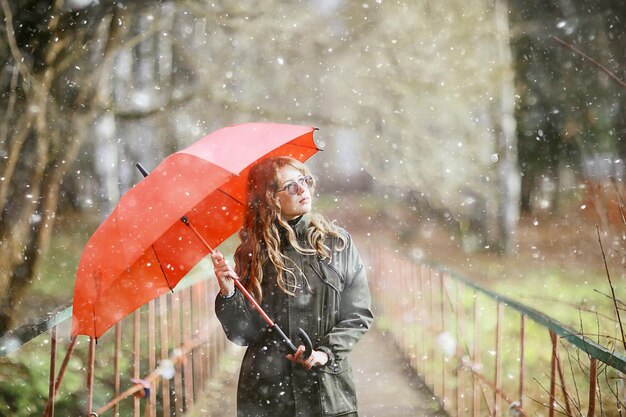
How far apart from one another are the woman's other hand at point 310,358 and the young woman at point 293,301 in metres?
0.06

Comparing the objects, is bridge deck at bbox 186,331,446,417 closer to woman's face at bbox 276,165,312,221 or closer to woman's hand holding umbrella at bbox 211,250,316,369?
woman's hand holding umbrella at bbox 211,250,316,369

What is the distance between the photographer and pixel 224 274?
8.41ft

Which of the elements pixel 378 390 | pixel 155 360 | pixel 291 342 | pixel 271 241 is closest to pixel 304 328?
pixel 291 342

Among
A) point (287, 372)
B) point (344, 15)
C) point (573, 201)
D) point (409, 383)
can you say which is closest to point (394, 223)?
point (573, 201)

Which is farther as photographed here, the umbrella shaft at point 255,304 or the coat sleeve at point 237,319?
the coat sleeve at point 237,319

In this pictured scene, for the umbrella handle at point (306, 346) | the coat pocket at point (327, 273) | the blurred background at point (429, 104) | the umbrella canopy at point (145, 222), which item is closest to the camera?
the umbrella handle at point (306, 346)

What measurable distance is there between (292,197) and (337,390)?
905mm

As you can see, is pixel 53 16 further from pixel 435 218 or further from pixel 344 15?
pixel 435 218

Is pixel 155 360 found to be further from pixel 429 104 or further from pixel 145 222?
pixel 429 104

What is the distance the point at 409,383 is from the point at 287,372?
324 centimetres

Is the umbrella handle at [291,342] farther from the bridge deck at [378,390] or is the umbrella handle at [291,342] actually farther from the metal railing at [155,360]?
the bridge deck at [378,390]

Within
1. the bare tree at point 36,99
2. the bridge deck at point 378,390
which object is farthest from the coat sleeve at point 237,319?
the bare tree at point 36,99

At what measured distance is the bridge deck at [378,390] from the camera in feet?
16.1

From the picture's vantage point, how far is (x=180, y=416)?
195 inches
